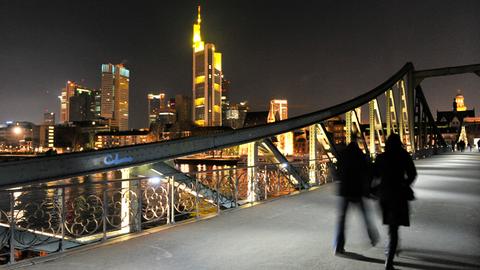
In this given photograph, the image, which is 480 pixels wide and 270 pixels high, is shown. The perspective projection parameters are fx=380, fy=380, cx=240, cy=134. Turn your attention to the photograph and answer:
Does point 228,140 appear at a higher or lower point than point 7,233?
higher

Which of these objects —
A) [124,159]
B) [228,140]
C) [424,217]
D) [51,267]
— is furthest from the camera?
[228,140]

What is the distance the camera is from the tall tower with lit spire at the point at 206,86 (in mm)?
189625

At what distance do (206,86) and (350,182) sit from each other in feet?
618

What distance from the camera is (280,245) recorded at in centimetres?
513

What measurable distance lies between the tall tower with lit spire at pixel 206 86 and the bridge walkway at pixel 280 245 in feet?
589

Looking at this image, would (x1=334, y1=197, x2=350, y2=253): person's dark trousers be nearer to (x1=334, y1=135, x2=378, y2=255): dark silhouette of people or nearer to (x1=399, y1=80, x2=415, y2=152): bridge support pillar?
(x1=334, y1=135, x2=378, y2=255): dark silhouette of people

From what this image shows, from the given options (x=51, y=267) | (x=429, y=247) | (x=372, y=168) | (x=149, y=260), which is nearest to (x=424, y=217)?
(x=429, y=247)

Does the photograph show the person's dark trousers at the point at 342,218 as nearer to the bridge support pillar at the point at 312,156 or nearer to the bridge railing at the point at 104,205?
the bridge railing at the point at 104,205

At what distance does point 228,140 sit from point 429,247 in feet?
14.9

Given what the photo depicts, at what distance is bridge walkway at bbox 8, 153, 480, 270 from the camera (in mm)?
4352

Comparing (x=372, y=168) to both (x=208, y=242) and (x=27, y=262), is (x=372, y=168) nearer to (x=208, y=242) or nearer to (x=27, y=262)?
(x=208, y=242)

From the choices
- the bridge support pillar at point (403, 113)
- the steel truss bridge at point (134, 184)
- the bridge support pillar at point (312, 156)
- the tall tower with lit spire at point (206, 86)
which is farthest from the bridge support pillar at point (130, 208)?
the tall tower with lit spire at point (206, 86)

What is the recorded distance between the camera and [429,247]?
4.95m

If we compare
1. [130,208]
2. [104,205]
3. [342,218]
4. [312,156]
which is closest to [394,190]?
[342,218]
